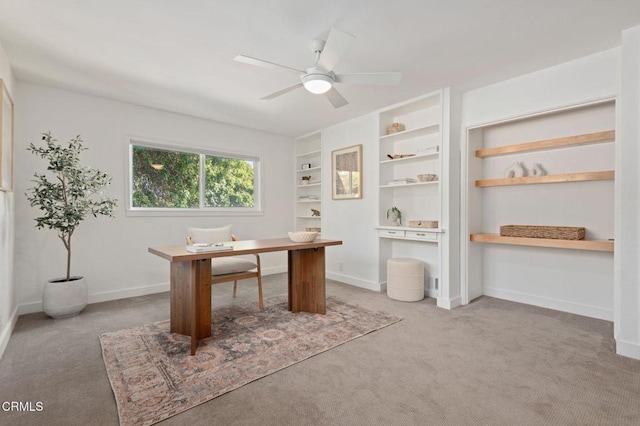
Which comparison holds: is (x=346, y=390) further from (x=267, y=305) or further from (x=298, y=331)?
(x=267, y=305)

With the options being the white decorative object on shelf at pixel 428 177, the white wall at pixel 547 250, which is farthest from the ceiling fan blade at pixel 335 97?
the white wall at pixel 547 250

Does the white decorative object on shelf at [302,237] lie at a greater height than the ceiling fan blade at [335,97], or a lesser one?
lesser

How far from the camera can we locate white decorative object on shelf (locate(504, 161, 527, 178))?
338 centimetres

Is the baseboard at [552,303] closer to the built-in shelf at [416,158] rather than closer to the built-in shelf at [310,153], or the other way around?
the built-in shelf at [416,158]

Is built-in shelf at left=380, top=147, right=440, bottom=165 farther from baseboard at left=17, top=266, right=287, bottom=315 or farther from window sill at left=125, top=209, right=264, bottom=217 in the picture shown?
baseboard at left=17, top=266, right=287, bottom=315

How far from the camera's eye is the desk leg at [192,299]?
2.34 metres

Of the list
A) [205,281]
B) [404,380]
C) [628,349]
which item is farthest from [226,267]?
[628,349]

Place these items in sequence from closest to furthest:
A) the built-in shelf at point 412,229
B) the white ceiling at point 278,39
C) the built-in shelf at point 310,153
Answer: the white ceiling at point 278,39 < the built-in shelf at point 412,229 < the built-in shelf at point 310,153

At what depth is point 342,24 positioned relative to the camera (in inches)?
88.5

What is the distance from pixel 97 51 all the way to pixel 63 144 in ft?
4.76

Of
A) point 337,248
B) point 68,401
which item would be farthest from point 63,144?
point 337,248

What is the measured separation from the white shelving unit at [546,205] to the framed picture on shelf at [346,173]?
1.50 m

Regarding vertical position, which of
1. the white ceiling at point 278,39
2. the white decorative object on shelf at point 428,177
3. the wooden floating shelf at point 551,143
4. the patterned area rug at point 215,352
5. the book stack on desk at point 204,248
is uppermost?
the white ceiling at point 278,39

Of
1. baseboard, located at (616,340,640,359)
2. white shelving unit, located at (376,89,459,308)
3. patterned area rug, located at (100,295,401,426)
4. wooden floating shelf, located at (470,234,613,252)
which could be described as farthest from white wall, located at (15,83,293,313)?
baseboard, located at (616,340,640,359)
